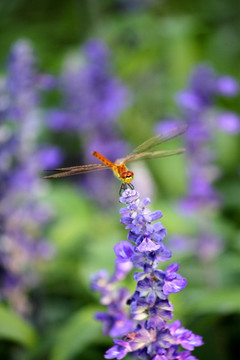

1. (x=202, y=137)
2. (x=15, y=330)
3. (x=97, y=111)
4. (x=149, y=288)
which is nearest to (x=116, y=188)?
(x=97, y=111)

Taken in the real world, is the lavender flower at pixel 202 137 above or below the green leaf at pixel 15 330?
above

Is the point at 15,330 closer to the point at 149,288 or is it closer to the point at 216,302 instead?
the point at 216,302

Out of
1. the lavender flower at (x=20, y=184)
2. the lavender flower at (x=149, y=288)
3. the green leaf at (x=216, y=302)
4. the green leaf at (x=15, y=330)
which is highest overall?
the lavender flower at (x=20, y=184)

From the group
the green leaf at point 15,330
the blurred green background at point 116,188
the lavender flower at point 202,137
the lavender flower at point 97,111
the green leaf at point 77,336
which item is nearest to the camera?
the green leaf at point 77,336

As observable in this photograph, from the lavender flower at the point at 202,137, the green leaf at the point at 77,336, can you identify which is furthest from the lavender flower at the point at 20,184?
the lavender flower at the point at 202,137

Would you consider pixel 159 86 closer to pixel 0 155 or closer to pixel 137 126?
pixel 137 126

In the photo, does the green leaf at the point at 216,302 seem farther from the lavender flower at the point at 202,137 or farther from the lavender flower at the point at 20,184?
the lavender flower at the point at 20,184

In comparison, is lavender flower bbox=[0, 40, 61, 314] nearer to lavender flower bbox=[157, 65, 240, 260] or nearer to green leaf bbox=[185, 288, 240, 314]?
lavender flower bbox=[157, 65, 240, 260]
